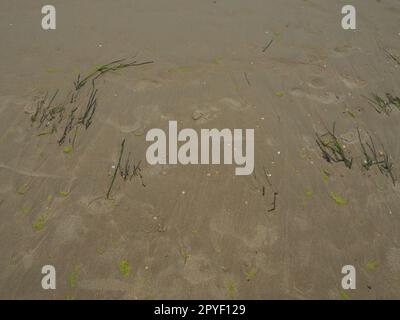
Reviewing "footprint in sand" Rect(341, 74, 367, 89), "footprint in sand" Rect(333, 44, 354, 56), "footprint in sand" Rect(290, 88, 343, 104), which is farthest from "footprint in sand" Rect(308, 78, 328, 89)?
"footprint in sand" Rect(333, 44, 354, 56)

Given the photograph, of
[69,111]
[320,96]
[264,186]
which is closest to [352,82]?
[320,96]

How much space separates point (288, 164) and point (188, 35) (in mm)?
2798

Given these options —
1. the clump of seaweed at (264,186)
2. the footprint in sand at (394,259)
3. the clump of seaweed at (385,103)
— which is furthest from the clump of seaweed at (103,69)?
the footprint in sand at (394,259)

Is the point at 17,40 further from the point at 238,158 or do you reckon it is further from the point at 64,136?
the point at 238,158

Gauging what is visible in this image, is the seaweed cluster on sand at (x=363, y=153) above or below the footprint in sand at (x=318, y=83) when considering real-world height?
below

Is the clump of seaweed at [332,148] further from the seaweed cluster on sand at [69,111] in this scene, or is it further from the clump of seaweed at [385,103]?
the seaweed cluster on sand at [69,111]

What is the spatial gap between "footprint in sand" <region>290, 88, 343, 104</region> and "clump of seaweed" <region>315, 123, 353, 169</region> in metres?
0.51

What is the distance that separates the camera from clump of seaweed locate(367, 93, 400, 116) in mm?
4848

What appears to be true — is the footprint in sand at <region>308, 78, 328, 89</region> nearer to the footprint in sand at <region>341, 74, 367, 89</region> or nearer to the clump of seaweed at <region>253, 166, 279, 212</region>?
the footprint in sand at <region>341, 74, 367, 89</region>

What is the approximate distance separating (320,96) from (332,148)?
0.93m

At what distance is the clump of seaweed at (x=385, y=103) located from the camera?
4.85 m

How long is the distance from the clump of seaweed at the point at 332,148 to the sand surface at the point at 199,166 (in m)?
0.08

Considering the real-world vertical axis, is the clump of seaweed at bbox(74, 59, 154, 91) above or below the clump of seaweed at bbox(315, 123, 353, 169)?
above

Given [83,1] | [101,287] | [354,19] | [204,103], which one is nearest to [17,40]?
[83,1]
